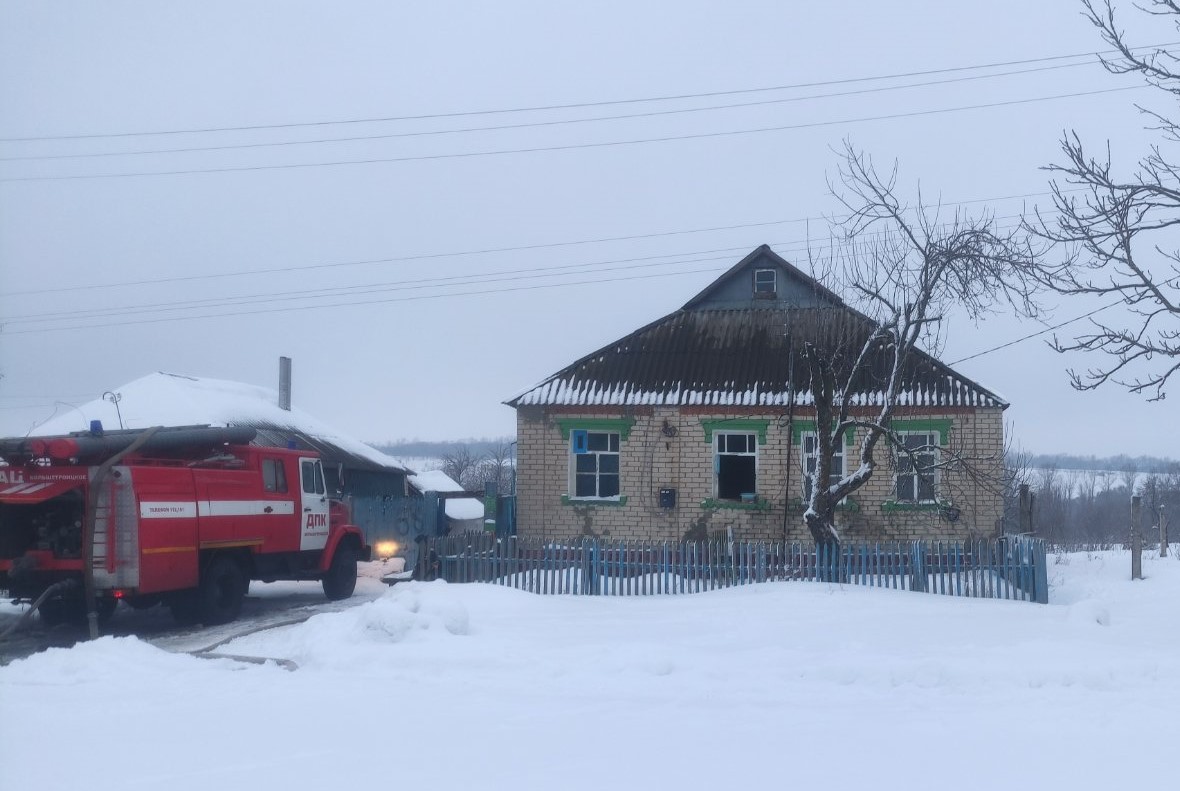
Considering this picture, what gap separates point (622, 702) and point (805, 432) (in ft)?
45.2

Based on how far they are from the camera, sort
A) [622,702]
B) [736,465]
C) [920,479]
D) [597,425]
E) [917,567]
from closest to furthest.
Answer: [622,702]
[917,567]
[920,479]
[597,425]
[736,465]

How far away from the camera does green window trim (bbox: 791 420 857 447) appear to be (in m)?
21.5

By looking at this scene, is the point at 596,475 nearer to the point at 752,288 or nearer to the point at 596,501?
the point at 596,501

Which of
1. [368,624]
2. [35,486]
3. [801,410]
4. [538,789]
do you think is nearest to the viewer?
[538,789]

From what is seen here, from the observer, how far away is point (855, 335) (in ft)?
65.0

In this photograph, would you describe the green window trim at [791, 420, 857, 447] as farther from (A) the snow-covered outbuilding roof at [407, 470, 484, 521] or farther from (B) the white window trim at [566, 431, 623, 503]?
(A) the snow-covered outbuilding roof at [407, 470, 484, 521]

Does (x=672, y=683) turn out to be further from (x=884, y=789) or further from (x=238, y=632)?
(x=238, y=632)

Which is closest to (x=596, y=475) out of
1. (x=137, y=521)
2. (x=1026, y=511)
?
(x=1026, y=511)

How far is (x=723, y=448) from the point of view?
72.1ft

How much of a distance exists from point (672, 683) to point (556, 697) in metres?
1.12

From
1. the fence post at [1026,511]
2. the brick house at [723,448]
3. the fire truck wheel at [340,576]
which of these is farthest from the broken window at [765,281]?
the fire truck wheel at [340,576]

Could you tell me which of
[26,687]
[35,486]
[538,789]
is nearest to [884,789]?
[538,789]

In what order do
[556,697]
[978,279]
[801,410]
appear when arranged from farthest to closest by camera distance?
[801,410] → [978,279] → [556,697]

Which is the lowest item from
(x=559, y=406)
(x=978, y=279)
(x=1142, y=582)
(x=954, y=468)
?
(x=1142, y=582)
